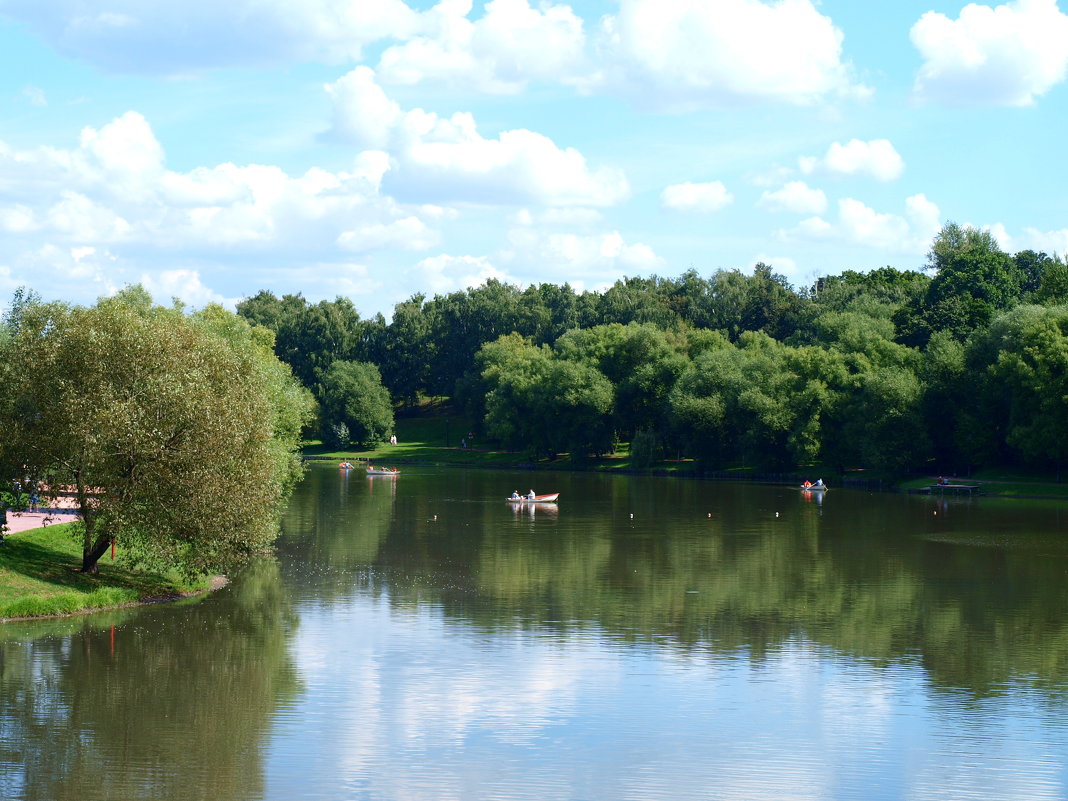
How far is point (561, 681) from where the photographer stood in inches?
1092

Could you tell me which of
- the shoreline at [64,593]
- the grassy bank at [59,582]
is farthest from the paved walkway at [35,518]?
the grassy bank at [59,582]

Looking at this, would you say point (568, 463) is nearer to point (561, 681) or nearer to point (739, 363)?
point (739, 363)

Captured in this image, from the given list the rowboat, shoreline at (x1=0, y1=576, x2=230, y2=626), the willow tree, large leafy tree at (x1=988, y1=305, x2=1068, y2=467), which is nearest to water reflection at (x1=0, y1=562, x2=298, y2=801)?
shoreline at (x1=0, y1=576, x2=230, y2=626)

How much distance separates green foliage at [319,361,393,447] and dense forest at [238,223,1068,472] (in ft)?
0.86

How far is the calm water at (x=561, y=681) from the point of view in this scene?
68.6 ft

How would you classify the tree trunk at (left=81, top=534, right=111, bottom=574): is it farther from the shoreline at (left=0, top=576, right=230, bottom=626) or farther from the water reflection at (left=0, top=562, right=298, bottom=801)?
the water reflection at (left=0, top=562, right=298, bottom=801)

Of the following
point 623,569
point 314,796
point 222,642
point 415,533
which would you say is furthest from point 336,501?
point 314,796

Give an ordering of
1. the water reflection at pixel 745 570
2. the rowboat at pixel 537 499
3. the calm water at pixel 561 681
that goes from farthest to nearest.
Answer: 1. the rowboat at pixel 537 499
2. the water reflection at pixel 745 570
3. the calm water at pixel 561 681

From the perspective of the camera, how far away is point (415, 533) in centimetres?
5869

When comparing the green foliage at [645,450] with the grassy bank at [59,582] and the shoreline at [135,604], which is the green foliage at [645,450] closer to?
the shoreline at [135,604]

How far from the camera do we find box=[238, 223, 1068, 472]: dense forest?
91.2m

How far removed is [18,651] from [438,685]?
10626mm

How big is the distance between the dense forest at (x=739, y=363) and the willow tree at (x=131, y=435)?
64.1 metres

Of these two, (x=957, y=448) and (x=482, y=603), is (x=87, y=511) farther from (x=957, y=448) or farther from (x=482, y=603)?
(x=957, y=448)
